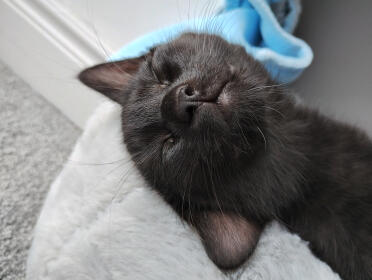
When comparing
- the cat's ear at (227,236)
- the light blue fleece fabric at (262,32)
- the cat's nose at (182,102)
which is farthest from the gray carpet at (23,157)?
the cat's nose at (182,102)

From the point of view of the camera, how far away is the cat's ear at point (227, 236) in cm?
75

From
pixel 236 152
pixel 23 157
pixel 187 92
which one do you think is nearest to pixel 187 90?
pixel 187 92

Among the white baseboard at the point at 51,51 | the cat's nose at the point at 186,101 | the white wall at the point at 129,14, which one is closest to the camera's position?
the cat's nose at the point at 186,101

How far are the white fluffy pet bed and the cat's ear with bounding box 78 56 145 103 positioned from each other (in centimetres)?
11

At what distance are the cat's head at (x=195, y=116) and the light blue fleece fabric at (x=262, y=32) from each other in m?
0.19

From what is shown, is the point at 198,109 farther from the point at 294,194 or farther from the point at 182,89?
the point at 294,194

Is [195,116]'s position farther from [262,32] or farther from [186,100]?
[262,32]

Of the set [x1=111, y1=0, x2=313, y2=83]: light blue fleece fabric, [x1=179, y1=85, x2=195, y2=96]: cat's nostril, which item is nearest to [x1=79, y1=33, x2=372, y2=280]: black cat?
[x1=179, y1=85, x2=195, y2=96]: cat's nostril

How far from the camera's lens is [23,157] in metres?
1.49

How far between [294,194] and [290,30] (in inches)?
19.4

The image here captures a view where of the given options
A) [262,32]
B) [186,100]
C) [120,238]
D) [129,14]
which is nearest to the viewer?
[186,100]

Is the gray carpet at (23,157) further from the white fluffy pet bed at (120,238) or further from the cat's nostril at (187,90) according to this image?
the cat's nostril at (187,90)

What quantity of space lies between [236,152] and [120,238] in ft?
1.14

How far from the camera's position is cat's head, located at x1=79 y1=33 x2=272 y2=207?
0.71 m
